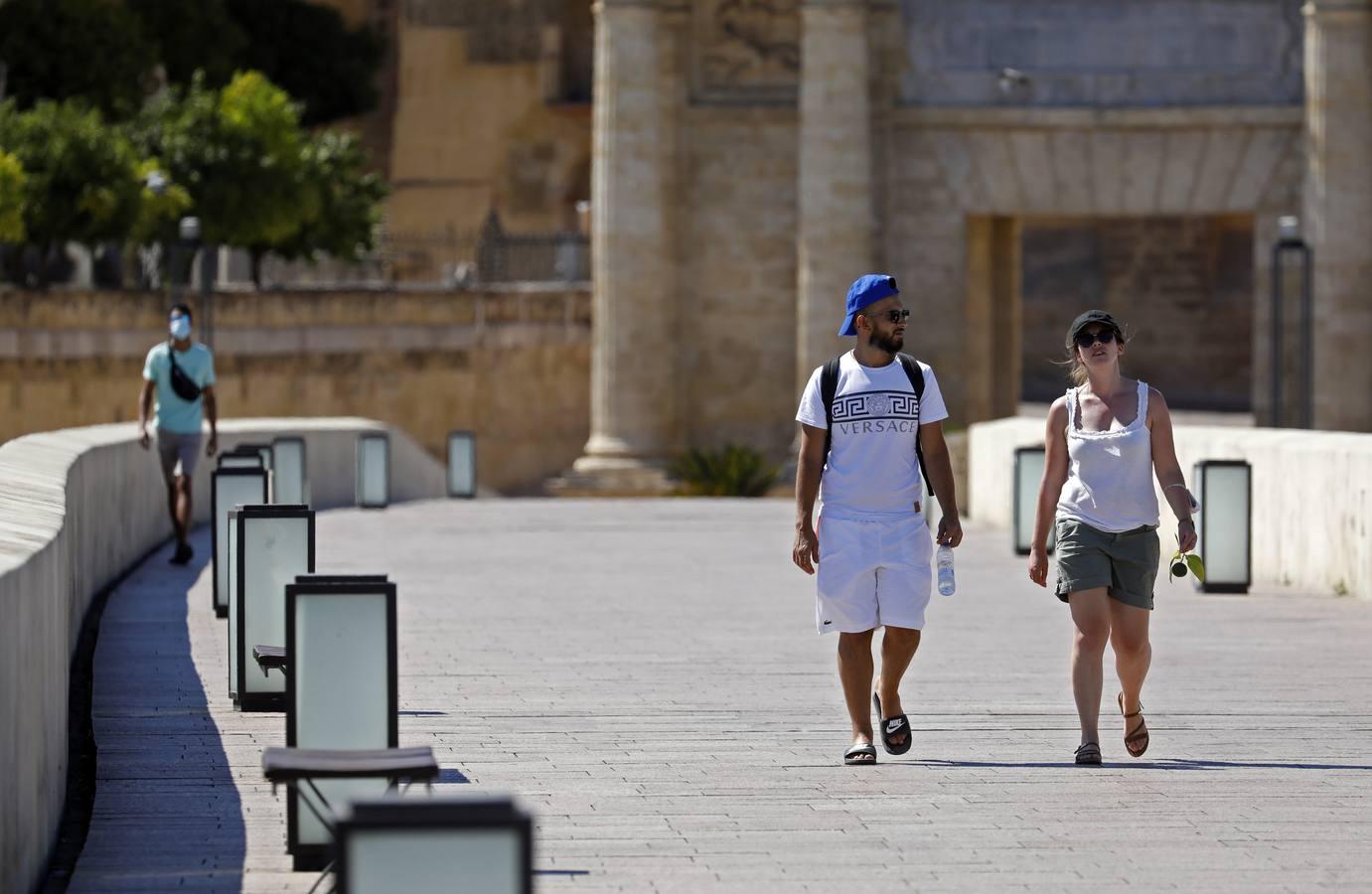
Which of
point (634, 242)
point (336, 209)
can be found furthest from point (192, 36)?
point (634, 242)

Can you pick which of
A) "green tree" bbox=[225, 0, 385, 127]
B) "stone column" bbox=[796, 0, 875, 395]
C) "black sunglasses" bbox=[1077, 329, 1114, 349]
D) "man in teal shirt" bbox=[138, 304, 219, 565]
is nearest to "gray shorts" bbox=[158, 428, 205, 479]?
"man in teal shirt" bbox=[138, 304, 219, 565]

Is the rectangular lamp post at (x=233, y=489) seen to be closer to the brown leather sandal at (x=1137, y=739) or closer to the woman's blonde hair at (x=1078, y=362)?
the woman's blonde hair at (x=1078, y=362)

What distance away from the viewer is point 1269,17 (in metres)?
35.7

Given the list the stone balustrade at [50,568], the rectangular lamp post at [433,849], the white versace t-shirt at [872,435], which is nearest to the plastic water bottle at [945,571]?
the white versace t-shirt at [872,435]

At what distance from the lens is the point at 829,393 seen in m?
9.58

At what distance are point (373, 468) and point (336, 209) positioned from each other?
2578 centimetres

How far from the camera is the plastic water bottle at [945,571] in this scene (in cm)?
926

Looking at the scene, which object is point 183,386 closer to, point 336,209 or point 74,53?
point 336,209

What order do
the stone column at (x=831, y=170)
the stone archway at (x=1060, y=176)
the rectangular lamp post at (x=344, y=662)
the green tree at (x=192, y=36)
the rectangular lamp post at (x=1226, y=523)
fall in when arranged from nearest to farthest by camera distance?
the rectangular lamp post at (x=344, y=662) → the rectangular lamp post at (x=1226, y=523) → the stone column at (x=831, y=170) → the stone archway at (x=1060, y=176) → the green tree at (x=192, y=36)

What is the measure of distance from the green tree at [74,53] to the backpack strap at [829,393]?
138 feet

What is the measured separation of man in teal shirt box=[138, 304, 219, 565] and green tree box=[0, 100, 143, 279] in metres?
26.9

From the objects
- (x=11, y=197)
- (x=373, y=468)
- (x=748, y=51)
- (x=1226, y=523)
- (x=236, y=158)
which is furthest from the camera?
(x=236, y=158)

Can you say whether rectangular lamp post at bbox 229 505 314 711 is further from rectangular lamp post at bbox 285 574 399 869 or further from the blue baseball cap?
rectangular lamp post at bbox 285 574 399 869

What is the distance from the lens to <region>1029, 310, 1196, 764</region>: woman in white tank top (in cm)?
961
